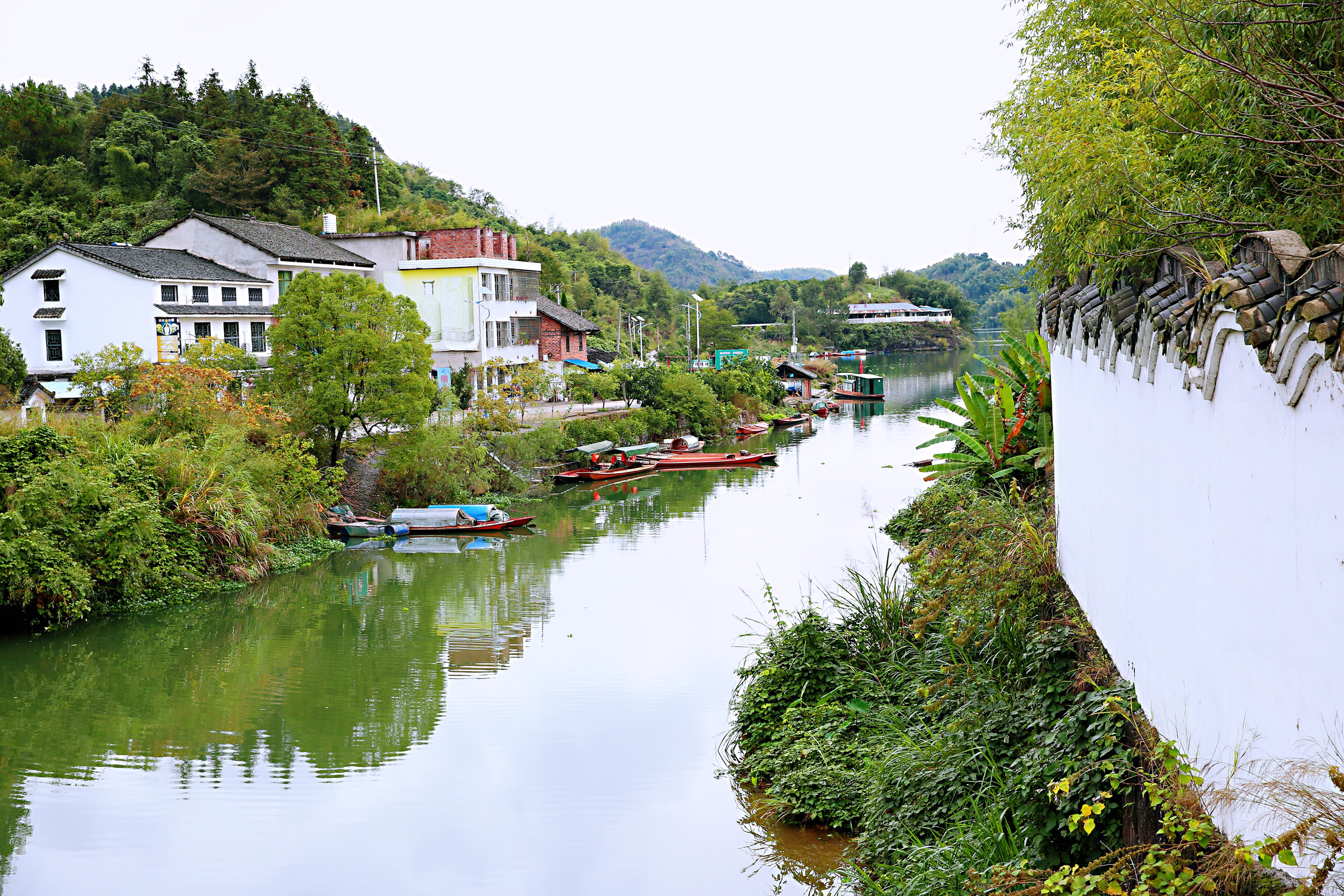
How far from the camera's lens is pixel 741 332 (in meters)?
70.7

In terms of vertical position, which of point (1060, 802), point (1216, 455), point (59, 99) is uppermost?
point (59, 99)

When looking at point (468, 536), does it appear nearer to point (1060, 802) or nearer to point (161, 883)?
point (161, 883)

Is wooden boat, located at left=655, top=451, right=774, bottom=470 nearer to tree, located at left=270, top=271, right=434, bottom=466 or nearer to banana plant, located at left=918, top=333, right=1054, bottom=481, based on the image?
tree, located at left=270, top=271, right=434, bottom=466

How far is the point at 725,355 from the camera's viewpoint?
2217 inches

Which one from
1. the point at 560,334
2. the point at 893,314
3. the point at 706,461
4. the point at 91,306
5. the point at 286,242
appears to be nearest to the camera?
the point at 91,306

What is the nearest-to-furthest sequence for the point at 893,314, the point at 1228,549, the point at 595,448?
1. the point at 1228,549
2. the point at 595,448
3. the point at 893,314

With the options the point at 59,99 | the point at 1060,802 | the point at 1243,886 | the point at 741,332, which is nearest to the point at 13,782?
the point at 1060,802

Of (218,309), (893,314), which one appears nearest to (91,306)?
(218,309)

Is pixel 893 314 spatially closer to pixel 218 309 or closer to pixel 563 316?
pixel 563 316

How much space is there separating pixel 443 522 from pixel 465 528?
565 mm

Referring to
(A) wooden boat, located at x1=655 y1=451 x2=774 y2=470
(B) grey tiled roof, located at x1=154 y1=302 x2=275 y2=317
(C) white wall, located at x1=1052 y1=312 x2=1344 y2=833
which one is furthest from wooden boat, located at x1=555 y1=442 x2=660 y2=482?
(C) white wall, located at x1=1052 y1=312 x2=1344 y2=833

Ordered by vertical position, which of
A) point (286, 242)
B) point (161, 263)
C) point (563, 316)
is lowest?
point (563, 316)

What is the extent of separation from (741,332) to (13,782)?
62366mm

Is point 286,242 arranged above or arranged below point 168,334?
above
